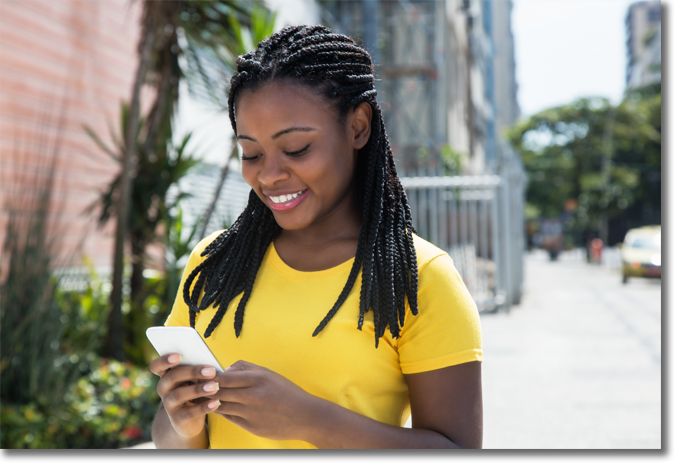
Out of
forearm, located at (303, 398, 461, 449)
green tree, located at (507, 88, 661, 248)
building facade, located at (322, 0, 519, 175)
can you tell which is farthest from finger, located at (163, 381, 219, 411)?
green tree, located at (507, 88, 661, 248)

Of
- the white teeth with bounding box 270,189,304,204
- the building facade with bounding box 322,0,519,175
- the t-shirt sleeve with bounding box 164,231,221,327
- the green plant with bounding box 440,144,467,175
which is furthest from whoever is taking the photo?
the building facade with bounding box 322,0,519,175

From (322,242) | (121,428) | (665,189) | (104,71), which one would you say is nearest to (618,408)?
(121,428)

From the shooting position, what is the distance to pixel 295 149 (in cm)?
135

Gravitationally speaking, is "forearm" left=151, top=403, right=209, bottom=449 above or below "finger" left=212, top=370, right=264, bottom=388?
below

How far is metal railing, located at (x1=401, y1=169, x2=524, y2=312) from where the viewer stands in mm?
10062

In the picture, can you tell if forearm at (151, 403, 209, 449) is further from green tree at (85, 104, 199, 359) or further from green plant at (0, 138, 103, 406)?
green tree at (85, 104, 199, 359)

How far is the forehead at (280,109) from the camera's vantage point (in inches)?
52.7

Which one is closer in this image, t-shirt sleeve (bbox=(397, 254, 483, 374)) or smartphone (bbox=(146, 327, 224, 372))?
smartphone (bbox=(146, 327, 224, 372))

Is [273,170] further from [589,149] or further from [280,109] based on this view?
[589,149]

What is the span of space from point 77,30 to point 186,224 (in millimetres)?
2085

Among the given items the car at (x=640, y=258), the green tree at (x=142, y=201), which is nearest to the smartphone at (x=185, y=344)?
the green tree at (x=142, y=201)

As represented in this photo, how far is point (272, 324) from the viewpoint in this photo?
1.38 m

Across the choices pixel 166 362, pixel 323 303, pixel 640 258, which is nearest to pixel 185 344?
pixel 166 362
